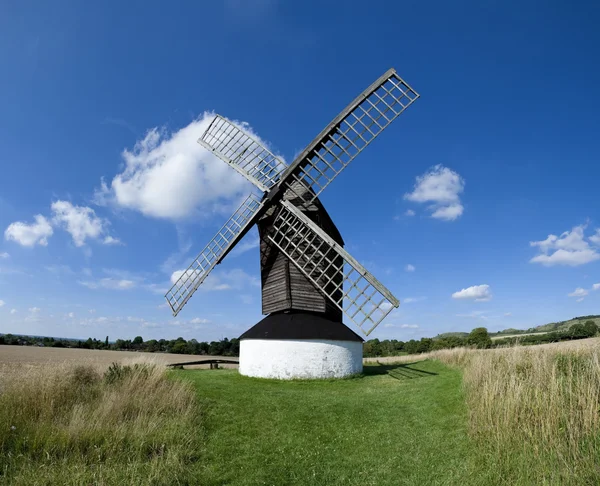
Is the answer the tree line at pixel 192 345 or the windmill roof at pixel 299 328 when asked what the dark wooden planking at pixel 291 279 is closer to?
the windmill roof at pixel 299 328

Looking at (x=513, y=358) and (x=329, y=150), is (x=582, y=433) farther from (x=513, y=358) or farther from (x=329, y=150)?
(x=329, y=150)

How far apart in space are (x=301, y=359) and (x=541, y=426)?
37.7ft

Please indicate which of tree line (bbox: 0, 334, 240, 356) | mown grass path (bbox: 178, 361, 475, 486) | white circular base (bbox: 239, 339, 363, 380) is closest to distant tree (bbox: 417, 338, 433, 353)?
tree line (bbox: 0, 334, 240, 356)

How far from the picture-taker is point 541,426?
22.7 ft

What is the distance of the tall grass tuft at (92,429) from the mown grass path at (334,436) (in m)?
0.70

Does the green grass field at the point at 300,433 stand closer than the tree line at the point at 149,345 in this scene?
Yes

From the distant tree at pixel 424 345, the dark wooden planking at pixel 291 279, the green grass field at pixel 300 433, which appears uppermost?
the dark wooden planking at pixel 291 279

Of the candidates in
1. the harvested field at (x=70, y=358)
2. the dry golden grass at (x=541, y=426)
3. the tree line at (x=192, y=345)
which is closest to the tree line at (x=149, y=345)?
the tree line at (x=192, y=345)

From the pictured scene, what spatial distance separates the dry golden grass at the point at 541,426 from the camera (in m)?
6.00

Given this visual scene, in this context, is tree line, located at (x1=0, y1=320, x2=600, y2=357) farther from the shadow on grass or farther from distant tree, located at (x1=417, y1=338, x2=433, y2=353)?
the shadow on grass

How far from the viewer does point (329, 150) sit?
1800 cm

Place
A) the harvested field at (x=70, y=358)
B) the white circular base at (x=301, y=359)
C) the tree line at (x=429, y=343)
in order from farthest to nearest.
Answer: the tree line at (x=429, y=343), the white circular base at (x=301, y=359), the harvested field at (x=70, y=358)

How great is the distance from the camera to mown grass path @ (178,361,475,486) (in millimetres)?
6961

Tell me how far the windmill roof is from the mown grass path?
11.4 feet
